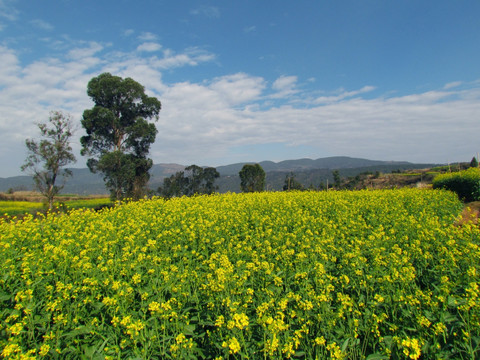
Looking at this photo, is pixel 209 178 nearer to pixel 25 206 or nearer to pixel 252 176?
pixel 252 176

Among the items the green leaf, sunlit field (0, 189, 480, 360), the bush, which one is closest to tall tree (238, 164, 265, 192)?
the bush

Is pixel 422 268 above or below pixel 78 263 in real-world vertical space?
Answer: below

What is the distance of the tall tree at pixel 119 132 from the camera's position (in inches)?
1368

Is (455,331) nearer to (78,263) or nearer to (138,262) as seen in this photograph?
(138,262)

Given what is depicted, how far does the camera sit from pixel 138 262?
509 cm

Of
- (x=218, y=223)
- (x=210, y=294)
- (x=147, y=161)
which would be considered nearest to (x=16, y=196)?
(x=147, y=161)

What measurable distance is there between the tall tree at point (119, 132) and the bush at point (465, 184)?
32647 millimetres

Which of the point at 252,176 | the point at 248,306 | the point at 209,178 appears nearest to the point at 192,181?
the point at 209,178

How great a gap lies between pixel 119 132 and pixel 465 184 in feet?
125

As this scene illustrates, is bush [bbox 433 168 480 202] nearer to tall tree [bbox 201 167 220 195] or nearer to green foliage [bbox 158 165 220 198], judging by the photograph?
tall tree [bbox 201 167 220 195]

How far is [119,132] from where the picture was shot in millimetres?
37844

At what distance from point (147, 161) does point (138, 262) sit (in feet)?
113

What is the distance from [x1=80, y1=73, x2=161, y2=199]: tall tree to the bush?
3265 cm

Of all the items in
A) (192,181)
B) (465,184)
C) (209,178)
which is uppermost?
(209,178)
